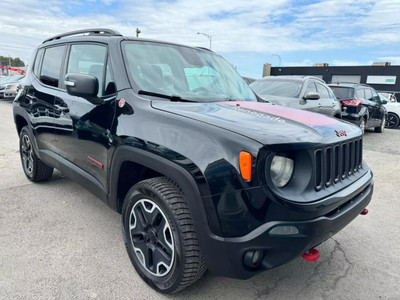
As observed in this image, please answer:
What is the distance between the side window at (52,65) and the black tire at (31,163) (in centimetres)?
83

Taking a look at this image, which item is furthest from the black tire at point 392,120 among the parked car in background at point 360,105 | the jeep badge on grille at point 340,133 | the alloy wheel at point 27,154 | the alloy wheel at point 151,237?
the alloy wheel at point 151,237

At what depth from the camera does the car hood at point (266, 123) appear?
195cm

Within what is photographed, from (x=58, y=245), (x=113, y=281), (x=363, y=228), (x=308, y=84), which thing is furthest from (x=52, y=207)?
(x=308, y=84)

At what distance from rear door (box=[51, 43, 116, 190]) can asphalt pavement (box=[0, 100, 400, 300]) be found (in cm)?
67

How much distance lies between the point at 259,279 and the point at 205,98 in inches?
61.7

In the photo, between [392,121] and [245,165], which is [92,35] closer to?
[245,165]

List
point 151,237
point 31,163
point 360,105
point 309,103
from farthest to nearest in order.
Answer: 1. point 360,105
2. point 309,103
3. point 31,163
4. point 151,237

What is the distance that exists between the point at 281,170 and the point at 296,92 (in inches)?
240

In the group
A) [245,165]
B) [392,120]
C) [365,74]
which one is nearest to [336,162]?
[245,165]

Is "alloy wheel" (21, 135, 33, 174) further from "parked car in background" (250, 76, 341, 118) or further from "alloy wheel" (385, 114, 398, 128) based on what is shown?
"alloy wheel" (385, 114, 398, 128)

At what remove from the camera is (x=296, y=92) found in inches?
300

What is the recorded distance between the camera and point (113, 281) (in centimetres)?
246

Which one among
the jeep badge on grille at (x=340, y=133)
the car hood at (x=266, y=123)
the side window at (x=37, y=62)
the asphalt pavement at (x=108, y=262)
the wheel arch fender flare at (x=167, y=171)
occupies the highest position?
the side window at (x=37, y=62)

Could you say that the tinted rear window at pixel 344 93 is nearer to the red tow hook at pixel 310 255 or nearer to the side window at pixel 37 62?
the side window at pixel 37 62
